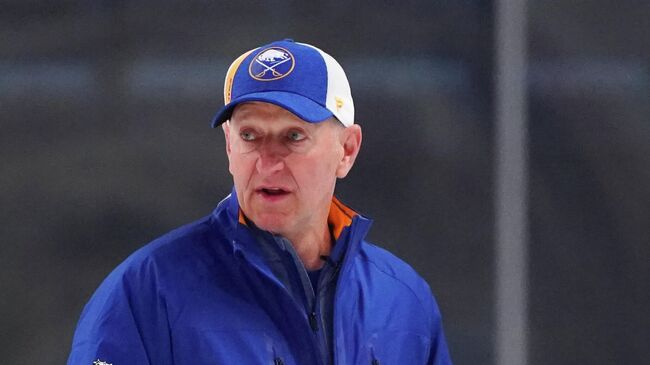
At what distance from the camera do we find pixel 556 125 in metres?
2.80

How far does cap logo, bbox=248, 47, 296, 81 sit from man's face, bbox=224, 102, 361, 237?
41 millimetres

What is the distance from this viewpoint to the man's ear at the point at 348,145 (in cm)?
162

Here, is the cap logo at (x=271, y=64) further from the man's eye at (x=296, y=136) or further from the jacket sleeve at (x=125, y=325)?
the jacket sleeve at (x=125, y=325)

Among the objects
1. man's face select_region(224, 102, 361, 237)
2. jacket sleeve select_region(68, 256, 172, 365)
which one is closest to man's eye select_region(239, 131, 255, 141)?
man's face select_region(224, 102, 361, 237)

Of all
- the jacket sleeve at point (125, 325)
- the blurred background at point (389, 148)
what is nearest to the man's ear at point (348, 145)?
the jacket sleeve at point (125, 325)

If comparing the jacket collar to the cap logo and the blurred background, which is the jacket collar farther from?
the blurred background

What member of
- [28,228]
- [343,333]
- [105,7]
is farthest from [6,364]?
[343,333]

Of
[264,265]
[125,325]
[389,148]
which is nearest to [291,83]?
[264,265]

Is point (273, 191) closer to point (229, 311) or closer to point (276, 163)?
point (276, 163)

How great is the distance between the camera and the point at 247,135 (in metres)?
1.52

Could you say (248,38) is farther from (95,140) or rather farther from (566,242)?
(566,242)

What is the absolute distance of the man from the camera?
145cm

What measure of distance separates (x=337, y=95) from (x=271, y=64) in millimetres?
106

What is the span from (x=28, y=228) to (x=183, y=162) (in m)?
0.40
